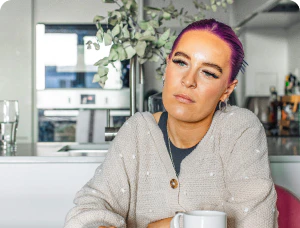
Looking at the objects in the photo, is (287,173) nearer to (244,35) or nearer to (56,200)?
(56,200)

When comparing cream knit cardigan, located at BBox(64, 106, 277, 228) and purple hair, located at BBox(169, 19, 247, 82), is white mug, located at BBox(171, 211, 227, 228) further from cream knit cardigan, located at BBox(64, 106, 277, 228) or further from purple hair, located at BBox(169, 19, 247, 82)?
purple hair, located at BBox(169, 19, 247, 82)

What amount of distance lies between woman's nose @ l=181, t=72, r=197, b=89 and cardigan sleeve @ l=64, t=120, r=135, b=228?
0.21 meters

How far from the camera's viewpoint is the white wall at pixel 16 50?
4.08 meters

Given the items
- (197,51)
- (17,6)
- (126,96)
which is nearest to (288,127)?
(126,96)

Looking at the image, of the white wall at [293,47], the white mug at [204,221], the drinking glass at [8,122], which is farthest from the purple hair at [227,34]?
the white wall at [293,47]

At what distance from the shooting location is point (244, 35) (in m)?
5.51

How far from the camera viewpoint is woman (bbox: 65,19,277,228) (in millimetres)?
1048

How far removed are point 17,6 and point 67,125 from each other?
3.28 feet

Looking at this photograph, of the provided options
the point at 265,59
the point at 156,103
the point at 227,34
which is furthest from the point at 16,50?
the point at 227,34

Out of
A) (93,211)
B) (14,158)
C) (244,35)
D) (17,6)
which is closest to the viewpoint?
(93,211)

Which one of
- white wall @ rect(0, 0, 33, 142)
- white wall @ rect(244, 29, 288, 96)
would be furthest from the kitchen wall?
white wall @ rect(244, 29, 288, 96)

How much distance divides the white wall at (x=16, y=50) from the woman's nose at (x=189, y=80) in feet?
10.4

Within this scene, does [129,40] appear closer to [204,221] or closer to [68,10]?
[204,221]

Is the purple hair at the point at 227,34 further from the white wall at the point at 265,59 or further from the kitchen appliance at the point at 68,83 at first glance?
the white wall at the point at 265,59
